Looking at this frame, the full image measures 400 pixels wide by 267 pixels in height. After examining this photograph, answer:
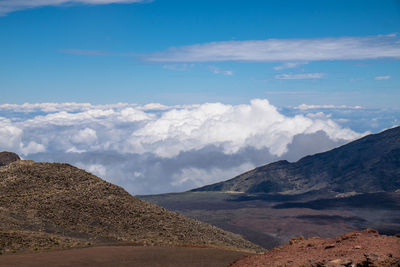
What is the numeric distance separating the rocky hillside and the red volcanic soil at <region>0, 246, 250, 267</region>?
14.3ft

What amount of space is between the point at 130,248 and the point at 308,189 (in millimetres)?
169604

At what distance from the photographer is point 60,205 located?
50125 mm

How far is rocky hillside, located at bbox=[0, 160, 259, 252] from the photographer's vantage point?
4059 cm

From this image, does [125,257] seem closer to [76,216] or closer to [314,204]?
[76,216]

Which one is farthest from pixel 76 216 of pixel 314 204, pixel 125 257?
pixel 314 204

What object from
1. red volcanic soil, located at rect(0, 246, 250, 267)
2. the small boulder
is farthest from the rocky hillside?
the small boulder

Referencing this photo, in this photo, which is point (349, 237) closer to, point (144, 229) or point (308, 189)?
point (144, 229)

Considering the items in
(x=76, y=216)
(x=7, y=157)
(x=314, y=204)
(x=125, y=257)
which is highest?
(x=7, y=157)

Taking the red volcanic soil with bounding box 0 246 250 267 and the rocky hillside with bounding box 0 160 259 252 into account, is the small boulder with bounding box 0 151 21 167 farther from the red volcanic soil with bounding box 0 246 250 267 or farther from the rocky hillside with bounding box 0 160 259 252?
the red volcanic soil with bounding box 0 246 250 267

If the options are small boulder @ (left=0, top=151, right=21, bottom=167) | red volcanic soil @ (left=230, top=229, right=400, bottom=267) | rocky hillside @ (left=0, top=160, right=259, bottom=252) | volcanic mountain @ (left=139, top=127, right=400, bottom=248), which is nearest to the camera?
red volcanic soil @ (left=230, top=229, right=400, bottom=267)

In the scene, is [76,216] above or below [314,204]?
above

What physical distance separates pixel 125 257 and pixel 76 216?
1868cm

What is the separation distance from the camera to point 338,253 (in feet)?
70.4

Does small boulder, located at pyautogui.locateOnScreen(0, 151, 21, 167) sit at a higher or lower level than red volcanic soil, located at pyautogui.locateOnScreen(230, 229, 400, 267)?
higher
